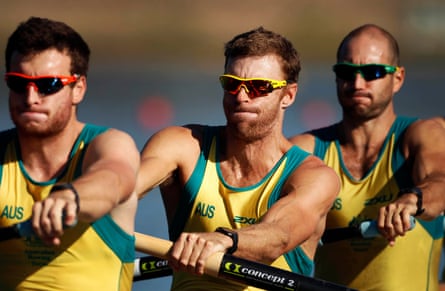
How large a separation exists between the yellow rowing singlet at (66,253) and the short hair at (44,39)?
493 millimetres

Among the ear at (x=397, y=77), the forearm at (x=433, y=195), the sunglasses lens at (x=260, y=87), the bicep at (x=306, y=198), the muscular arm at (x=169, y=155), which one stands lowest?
the forearm at (x=433, y=195)

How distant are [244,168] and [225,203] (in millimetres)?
270

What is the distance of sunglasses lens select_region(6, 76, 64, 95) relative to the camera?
7.49 m

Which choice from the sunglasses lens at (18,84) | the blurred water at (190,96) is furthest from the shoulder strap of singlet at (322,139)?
the blurred water at (190,96)

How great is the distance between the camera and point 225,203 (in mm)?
8484

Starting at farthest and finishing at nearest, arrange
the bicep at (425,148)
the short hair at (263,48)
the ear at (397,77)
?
the ear at (397,77) < the bicep at (425,148) < the short hair at (263,48)

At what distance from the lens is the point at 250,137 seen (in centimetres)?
855

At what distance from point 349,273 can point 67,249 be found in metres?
2.68

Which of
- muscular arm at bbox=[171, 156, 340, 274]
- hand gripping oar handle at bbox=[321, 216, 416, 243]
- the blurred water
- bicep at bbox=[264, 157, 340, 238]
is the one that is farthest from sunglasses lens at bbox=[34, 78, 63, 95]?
the blurred water

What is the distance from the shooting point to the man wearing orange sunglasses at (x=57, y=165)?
7.45 meters

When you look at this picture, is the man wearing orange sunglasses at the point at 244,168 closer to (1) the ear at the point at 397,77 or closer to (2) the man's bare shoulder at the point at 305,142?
(2) the man's bare shoulder at the point at 305,142

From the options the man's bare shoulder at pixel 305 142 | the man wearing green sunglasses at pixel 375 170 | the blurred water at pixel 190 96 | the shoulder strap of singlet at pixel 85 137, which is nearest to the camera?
the shoulder strap of singlet at pixel 85 137

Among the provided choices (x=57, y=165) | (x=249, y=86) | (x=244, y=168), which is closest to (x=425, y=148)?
(x=244, y=168)

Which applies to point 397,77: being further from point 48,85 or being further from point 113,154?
point 48,85
